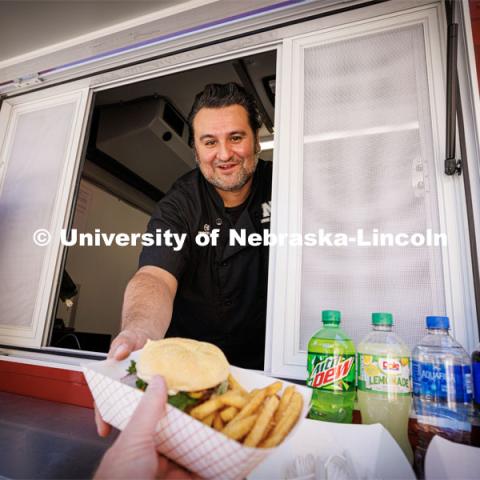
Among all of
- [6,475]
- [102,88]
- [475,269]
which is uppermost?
[102,88]

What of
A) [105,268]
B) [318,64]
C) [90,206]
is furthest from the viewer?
[105,268]

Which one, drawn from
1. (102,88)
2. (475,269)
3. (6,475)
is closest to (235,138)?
(102,88)

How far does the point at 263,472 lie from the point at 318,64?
4.75 ft

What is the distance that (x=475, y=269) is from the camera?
98cm

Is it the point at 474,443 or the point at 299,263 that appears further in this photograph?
the point at 299,263

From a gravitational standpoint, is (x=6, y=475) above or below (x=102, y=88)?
below

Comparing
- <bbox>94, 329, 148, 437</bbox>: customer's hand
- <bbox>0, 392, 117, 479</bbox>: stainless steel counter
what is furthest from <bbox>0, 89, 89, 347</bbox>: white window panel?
<bbox>94, 329, 148, 437</bbox>: customer's hand

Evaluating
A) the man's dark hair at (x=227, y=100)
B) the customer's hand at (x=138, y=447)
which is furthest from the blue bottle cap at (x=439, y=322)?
the man's dark hair at (x=227, y=100)

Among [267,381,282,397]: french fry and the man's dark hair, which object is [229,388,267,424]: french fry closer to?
[267,381,282,397]: french fry

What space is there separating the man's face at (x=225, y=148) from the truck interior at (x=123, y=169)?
62 centimetres

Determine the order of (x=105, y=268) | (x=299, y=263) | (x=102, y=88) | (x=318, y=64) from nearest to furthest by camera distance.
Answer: (x=299, y=263) → (x=318, y=64) → (x=102, y=88) → (x=105, y=268)

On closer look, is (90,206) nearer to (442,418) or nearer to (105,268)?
(105,268)

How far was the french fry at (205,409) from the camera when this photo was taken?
62cm

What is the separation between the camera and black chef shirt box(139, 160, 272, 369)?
172cm
